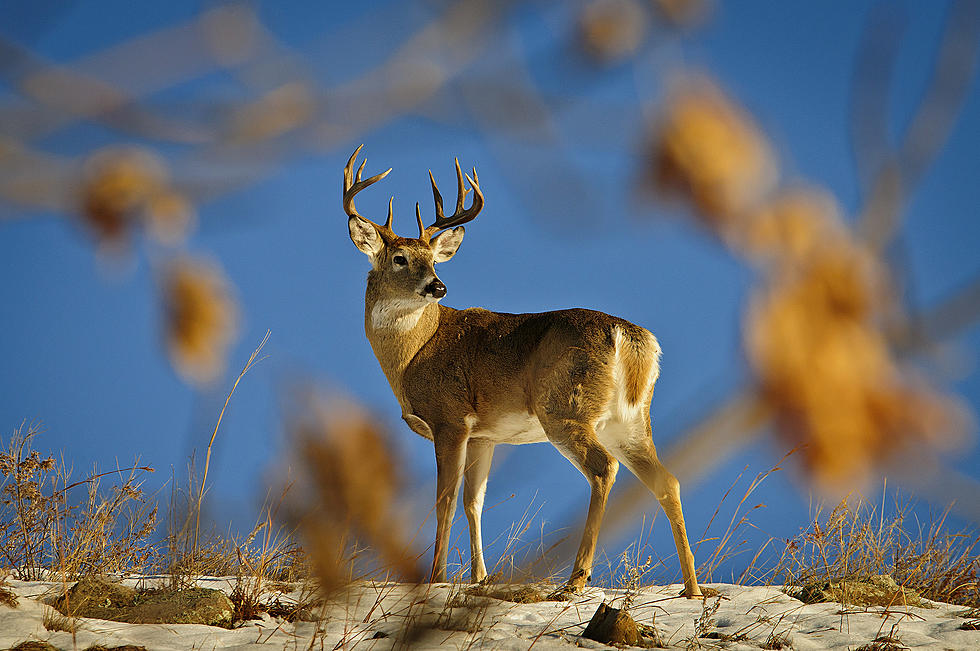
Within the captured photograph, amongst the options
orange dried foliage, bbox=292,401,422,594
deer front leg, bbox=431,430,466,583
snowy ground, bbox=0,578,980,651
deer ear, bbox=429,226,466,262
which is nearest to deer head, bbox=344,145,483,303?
deer ear, bbox=429,226,466,262

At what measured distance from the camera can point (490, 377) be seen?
275 inches

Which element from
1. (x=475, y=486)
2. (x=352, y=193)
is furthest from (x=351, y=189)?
(x=475, y=486)

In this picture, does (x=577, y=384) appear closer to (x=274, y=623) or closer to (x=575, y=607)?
(x=575, y=607)

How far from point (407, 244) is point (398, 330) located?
0.75m

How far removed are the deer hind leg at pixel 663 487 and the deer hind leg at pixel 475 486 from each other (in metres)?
1.18

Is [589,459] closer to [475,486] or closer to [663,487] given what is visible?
[663,487]

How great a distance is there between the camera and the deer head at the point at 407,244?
7.47 metres

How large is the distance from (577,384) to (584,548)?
1.16 metres

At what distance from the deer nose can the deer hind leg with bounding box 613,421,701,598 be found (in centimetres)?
186

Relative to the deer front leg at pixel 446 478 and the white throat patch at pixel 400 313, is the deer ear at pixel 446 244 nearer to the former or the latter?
the white throat patch at pixel 400 313

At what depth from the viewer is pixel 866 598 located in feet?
18.5

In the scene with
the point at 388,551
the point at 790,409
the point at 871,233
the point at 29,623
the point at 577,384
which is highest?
the point at 577,384

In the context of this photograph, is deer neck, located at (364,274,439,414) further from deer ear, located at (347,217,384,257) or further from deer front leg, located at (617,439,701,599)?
deer front leg, located at (617,439,701,599)

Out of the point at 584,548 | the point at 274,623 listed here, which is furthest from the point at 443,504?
the point at 274,623
